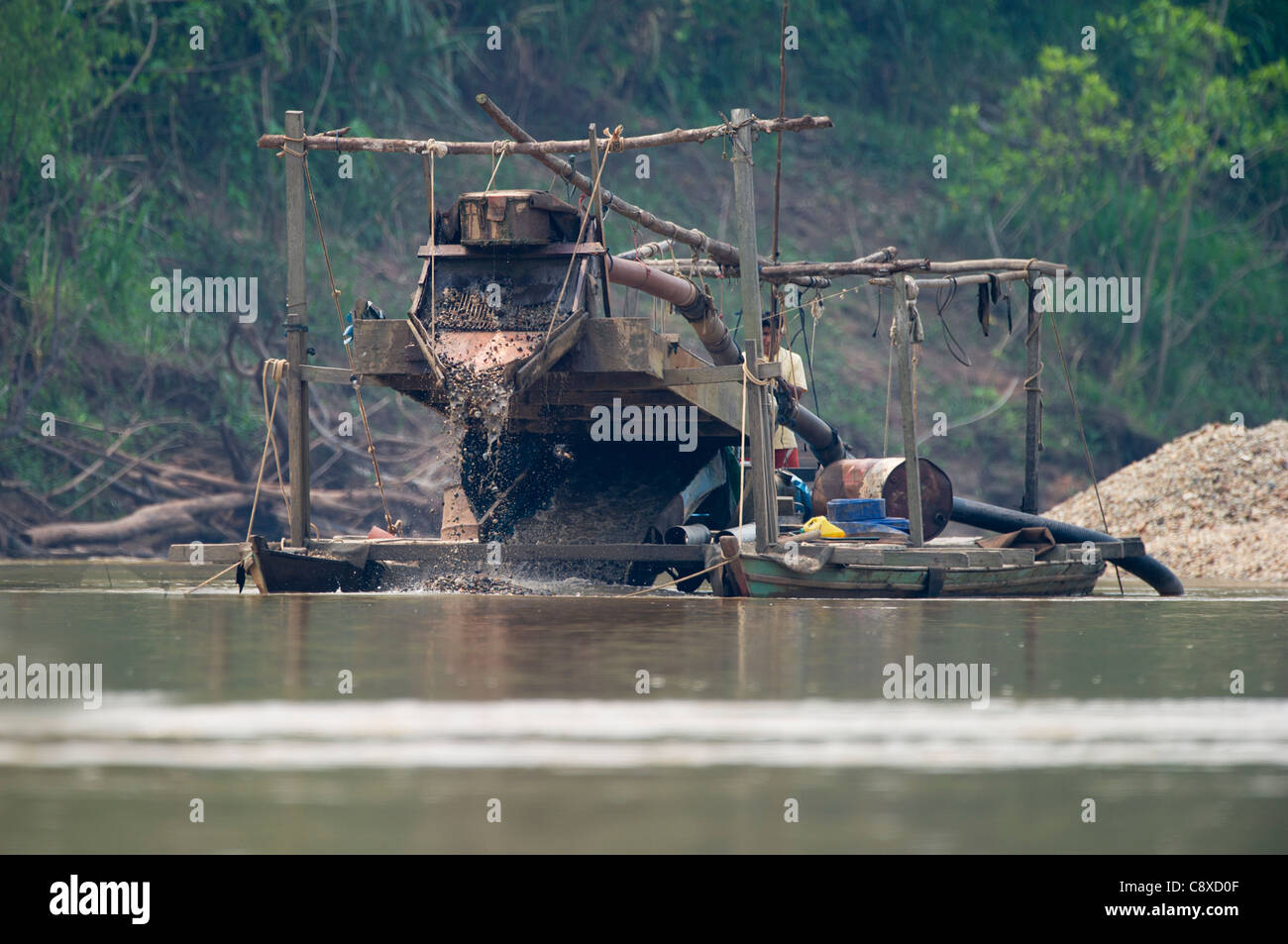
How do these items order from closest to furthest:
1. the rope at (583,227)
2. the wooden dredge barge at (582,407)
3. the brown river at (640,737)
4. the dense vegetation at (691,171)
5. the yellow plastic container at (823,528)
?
1. the brown river at (640,737)
2. the rope at (583,227)
3. the wooden dredge barge at (582,407)
4. the yellow plastic container at (823,528)
5. the dense vegetation at (691,171)

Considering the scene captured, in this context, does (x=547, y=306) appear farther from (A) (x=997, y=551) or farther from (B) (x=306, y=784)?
(B) (x=306, y=784)

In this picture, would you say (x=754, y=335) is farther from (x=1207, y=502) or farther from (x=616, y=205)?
(x=1207, y=502)

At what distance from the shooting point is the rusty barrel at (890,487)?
16.8 m

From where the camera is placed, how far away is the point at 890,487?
672 inches

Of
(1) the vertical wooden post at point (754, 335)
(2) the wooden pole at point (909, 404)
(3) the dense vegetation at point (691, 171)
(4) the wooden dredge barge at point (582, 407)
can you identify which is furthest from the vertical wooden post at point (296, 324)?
(3) the dense vegetation at point (691, 171)

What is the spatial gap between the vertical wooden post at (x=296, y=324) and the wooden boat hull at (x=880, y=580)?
13.1 feet

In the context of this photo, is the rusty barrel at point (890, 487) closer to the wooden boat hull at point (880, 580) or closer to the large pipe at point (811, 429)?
the large pipe at point (811, 429)

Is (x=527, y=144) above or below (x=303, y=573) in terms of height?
above

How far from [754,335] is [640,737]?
307 inches

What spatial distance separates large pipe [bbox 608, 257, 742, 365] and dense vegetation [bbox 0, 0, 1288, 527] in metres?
12.7

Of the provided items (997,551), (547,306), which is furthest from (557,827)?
(997,551)

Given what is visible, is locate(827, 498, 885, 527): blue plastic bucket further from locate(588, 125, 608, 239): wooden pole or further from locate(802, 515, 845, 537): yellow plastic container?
locate(588, 125, 608, 239): wooden pole

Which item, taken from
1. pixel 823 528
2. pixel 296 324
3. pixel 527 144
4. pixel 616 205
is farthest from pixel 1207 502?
pixel 296 324

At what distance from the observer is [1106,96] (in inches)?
1394
